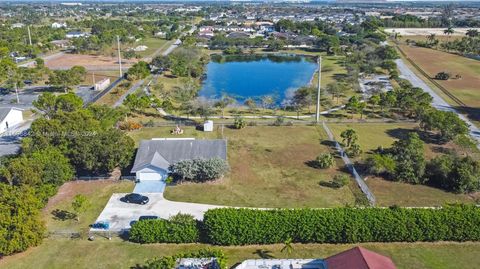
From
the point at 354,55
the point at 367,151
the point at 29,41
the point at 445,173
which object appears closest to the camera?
the point at 445,173

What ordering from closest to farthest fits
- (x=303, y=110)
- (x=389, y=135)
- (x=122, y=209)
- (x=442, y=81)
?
(x=122, y=209), (x=389, y=135), (x=303, y=110), (x=442, y=81)

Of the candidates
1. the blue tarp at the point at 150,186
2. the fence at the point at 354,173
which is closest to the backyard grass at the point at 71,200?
the blue tarp at the point at 150,186

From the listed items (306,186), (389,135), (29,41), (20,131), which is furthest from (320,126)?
(29,41)

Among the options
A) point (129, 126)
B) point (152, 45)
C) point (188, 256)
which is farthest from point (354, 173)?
point (152, 45)

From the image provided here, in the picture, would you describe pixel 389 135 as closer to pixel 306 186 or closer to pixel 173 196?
pixel 306 186

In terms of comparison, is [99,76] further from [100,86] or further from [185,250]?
[185,250]

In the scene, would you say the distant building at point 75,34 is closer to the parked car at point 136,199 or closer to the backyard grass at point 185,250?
the parked car at point 136,199

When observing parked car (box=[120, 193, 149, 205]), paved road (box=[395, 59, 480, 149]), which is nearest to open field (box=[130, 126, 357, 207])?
parked car (box=[120, 193, 149, 205])
